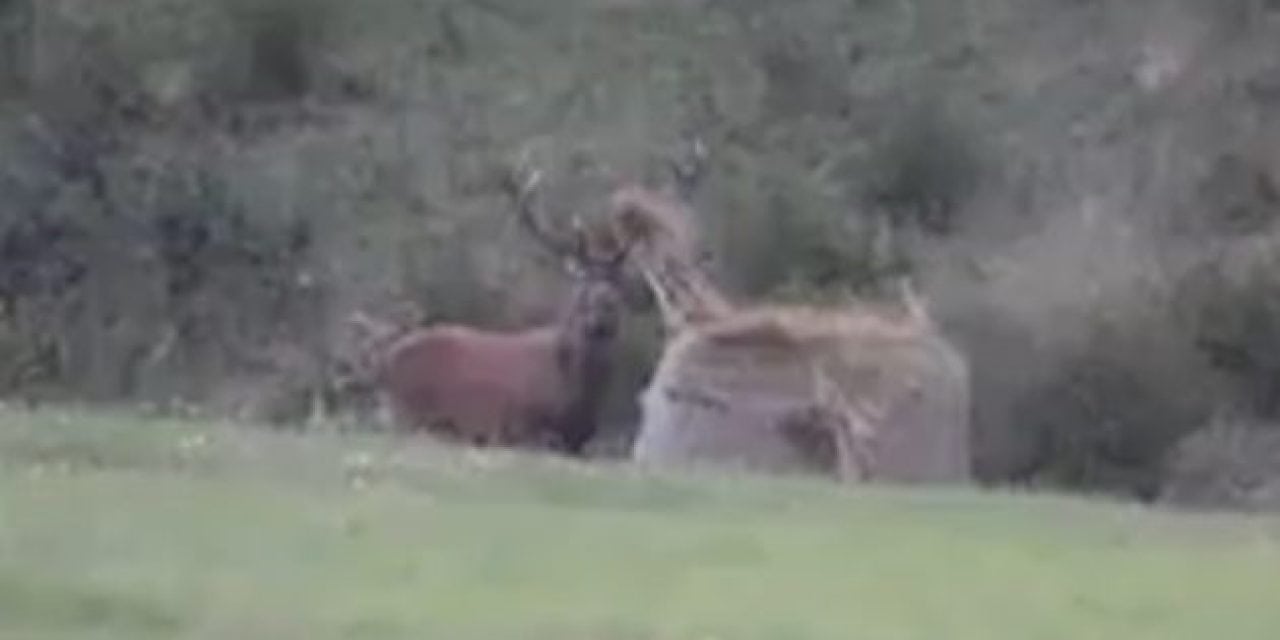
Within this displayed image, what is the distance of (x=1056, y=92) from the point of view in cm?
2761

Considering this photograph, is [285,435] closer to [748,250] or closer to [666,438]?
[666,438]

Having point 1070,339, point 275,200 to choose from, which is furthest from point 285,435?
point 275,200

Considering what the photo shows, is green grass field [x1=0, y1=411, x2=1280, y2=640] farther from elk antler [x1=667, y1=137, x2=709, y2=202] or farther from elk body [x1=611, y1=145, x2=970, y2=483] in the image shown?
elk antler [x1=667, y1=137, x2=709, y2=202]

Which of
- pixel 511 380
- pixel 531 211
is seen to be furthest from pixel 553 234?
pixel 511 380

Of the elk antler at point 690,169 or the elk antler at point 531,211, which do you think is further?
the elk antler at point 690,169

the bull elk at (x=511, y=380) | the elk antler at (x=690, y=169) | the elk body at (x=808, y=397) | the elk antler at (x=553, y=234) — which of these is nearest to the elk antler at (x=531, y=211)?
the elk antler at (x=553, y=234)

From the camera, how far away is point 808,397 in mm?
20844

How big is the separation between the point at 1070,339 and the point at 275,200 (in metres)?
5.22

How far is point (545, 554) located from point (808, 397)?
694 centimetres

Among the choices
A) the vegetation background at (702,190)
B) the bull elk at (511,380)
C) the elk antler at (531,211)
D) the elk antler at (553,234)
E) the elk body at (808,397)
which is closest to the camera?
the elk body at (808,397)

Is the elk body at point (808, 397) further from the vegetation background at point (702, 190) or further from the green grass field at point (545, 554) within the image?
the green grass field at point (545, 554)

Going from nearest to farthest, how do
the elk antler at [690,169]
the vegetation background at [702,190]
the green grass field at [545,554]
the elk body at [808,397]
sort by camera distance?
1. the green grass field at [545,554]
2. the elk body at [808,397]
3. the vegetation background at [702,190]
4. the elk antler at [690,169]

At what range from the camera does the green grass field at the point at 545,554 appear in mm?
12703

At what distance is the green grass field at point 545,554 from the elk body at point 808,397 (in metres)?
3.37
